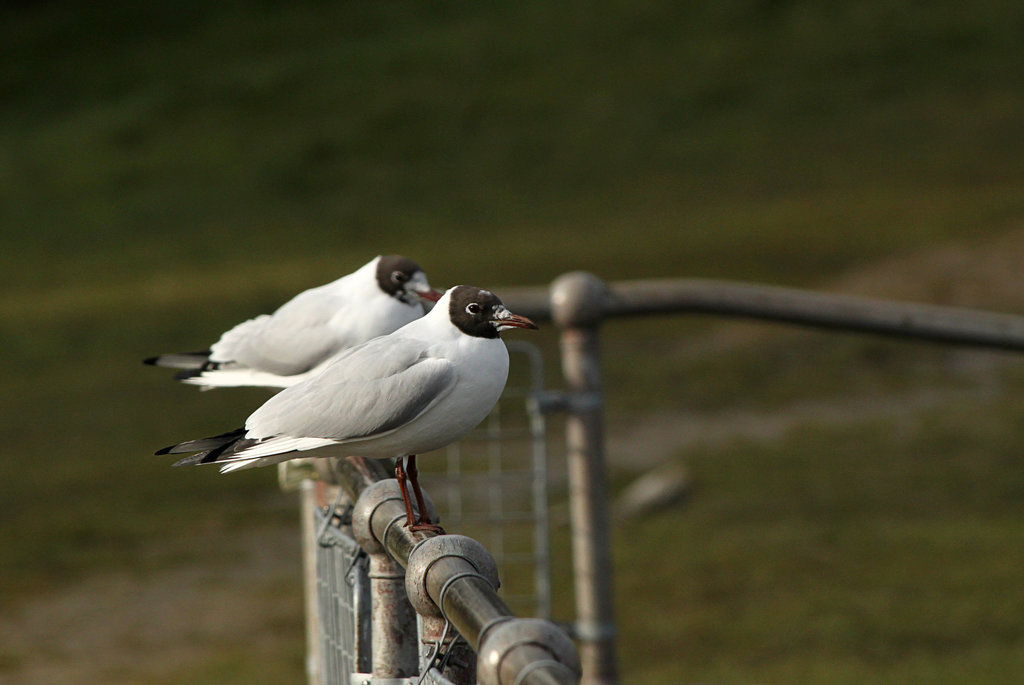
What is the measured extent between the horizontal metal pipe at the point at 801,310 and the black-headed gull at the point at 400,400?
1.36m

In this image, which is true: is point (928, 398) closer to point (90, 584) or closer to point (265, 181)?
point (90, 584)

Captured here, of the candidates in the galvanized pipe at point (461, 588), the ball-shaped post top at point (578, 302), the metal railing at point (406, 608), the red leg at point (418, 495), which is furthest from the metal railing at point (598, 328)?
the galvanized pipe at point (461, 588)

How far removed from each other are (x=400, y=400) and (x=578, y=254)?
8.85 m

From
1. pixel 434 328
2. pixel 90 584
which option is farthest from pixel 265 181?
pixel 434 328

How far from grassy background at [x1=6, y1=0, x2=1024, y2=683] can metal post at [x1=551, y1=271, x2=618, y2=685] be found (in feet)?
2.65

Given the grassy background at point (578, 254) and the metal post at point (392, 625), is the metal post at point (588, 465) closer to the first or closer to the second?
the grassy background at point (578, 254)

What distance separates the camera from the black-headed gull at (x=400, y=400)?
4.49 ft

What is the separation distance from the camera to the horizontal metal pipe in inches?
110

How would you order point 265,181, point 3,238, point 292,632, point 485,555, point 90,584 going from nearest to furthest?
1. point 485,555
2. point 292,632
3. point 90,584
4. point 3,238
5. point 265,181

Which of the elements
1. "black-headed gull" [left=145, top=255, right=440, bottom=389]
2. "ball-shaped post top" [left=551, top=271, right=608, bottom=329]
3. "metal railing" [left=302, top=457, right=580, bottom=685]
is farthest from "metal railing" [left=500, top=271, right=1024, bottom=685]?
"metal railing" [left=302, top=457, right=580, bottom=685]

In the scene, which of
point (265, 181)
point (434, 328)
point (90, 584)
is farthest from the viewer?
point (265, 181)

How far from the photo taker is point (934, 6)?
16.1 metres

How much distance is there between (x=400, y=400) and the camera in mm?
1363

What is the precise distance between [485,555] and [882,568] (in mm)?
3482
